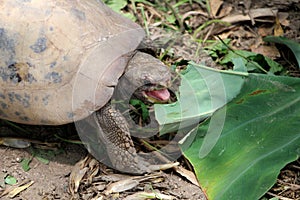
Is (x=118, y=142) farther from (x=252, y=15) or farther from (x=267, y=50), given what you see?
(x=252, y=15)

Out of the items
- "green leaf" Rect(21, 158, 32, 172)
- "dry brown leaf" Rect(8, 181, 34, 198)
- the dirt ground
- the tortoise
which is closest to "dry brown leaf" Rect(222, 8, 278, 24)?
the tortoise

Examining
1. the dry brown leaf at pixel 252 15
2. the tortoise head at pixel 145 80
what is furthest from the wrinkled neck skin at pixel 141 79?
the dry brown leaf at pixel 252 15

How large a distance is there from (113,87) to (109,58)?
0.58 feet

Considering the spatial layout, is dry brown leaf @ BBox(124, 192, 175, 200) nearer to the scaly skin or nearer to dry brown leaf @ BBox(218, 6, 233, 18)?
the scaly skin

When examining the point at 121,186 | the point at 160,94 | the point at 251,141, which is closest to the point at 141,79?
the point at 160,94

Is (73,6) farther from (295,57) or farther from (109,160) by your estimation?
(295,57)

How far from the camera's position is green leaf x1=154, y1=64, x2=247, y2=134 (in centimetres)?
352

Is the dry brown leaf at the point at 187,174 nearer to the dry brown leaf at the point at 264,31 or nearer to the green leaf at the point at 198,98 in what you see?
the green leaf at the point at 198,98

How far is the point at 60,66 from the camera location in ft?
10.8

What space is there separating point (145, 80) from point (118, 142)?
0.42 meters

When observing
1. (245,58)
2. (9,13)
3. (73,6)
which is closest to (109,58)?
(73,6)

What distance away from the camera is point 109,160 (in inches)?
141

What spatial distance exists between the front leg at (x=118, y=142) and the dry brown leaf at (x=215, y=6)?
4.97 feet

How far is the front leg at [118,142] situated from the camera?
3469 mm
